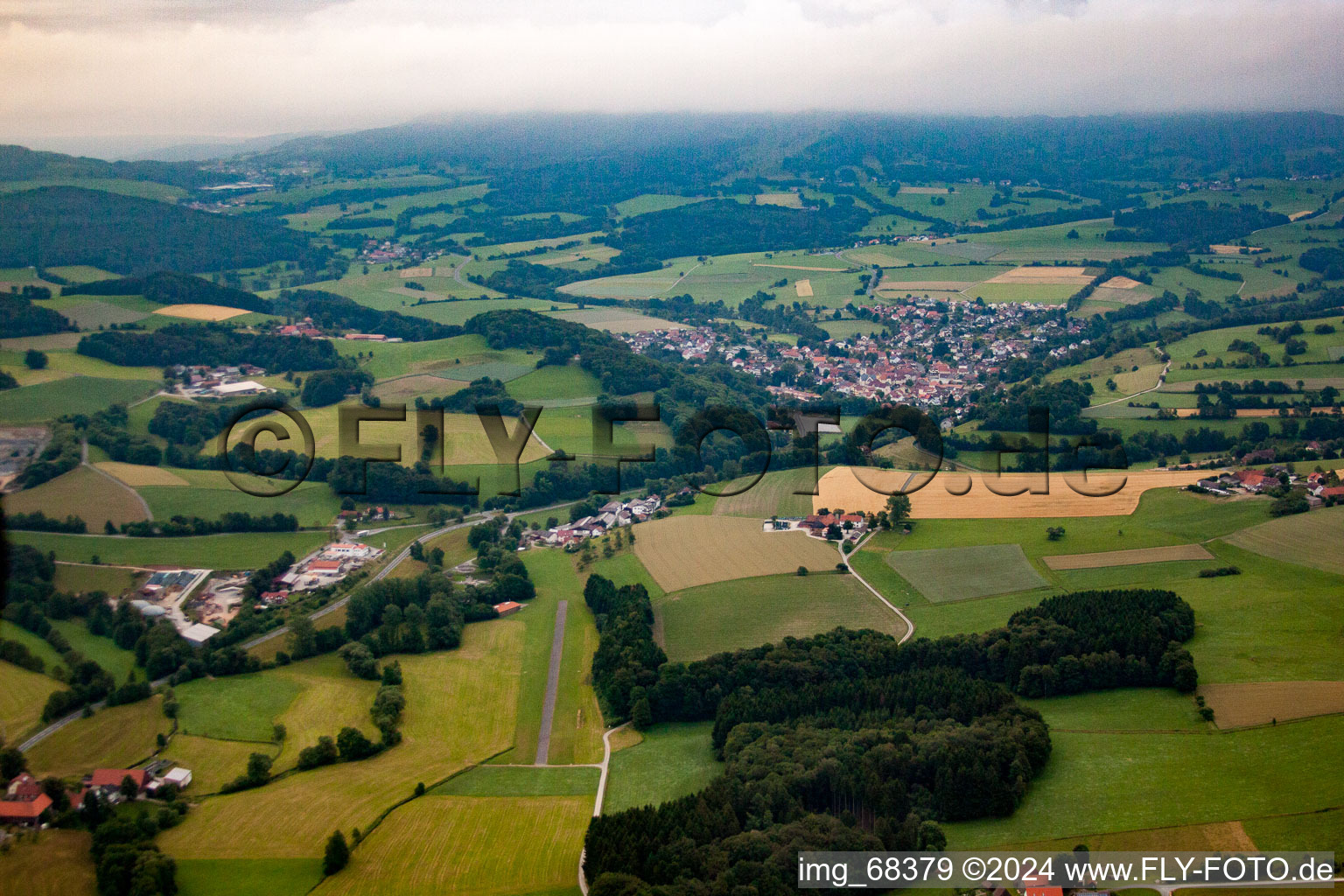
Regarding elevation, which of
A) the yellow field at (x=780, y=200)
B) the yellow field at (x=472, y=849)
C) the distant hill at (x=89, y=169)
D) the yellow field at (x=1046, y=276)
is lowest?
the yellow field at (x=472, y=849)

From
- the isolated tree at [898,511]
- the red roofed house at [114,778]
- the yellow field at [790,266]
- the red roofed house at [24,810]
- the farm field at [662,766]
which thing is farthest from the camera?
the yellow field at [790,266]

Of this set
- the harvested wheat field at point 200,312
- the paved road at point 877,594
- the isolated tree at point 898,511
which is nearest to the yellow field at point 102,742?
the paved road at point 877,594

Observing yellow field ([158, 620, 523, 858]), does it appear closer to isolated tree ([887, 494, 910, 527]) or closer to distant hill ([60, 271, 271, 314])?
isolated tree ([887, 494, 910, 527])

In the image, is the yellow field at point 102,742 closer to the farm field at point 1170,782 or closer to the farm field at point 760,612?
the farm field at point 760,612

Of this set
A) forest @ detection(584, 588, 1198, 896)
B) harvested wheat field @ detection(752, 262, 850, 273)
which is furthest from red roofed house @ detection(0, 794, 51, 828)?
harvested wheat field @ detection(752, 262, 850, 273)

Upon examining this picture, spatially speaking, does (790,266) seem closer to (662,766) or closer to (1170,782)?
(662,766)
